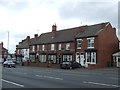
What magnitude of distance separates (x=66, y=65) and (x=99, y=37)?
26.9 feet

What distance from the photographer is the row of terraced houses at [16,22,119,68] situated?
145 feet

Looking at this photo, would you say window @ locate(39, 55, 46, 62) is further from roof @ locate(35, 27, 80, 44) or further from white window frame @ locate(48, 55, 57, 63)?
roof @ locate(35, 27, 80, 44)

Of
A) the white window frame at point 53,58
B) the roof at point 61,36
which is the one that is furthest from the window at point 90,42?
the white window frame at point 53,58

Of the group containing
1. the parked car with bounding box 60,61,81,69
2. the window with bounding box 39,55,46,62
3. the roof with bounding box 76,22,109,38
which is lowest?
the parked car with bounding box 60,61,81,69

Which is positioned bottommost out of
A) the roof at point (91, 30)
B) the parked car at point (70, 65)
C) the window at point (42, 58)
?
the parked car at point (70, 65)

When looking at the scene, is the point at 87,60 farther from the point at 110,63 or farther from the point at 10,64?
the point at 10,64

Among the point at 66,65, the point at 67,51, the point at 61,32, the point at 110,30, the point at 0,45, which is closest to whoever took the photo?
the point at 66,65

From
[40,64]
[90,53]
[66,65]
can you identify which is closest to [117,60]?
[90,53]

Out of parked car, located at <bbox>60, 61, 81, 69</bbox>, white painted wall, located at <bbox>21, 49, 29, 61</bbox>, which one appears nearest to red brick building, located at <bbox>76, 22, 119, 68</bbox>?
parked car, located at <bbox>60, 61, 81, 69</bbox>

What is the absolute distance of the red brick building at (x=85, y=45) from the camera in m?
44.1

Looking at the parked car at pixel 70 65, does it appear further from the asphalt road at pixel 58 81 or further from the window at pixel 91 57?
the asphalt road at pixel 58 81

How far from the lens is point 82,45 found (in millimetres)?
47125

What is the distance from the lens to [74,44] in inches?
1944

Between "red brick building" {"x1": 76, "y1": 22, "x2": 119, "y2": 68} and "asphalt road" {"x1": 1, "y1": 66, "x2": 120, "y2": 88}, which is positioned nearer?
"asphalt road" {"x1": 1, "y1": 66, "x2": 120, "y2": 88}
